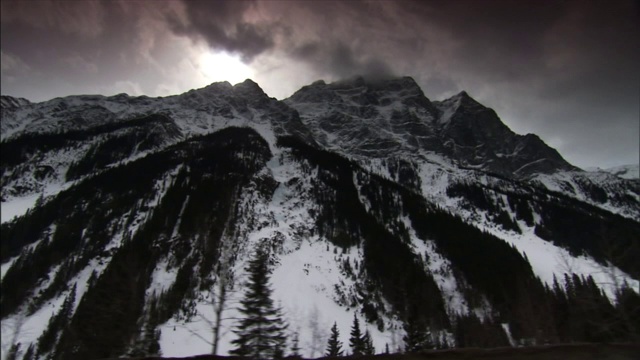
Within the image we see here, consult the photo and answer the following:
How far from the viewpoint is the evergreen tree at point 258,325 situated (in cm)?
2116

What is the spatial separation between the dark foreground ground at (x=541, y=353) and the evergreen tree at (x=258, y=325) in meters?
15.7

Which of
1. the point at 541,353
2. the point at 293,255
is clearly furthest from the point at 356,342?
the point at 293,255

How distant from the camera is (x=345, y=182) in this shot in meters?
193

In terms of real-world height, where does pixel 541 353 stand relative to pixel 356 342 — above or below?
below

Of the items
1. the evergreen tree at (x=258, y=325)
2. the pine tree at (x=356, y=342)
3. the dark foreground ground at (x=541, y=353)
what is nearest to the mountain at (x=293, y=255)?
the pine tree at (x=356, y=342)

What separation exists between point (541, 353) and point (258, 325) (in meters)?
18.6

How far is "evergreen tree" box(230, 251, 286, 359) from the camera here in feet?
69.4

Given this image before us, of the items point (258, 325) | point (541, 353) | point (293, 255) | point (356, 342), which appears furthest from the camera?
point (293, 255)

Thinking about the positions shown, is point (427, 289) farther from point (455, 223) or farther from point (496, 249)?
point (455, 223)

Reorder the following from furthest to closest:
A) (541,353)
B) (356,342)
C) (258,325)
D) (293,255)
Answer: (293,255)
(356,342)
(258,325)
(541,353)

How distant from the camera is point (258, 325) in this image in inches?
899

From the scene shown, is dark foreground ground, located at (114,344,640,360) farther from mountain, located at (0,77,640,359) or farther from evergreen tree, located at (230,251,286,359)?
mountain, located at (0,77,640,359)

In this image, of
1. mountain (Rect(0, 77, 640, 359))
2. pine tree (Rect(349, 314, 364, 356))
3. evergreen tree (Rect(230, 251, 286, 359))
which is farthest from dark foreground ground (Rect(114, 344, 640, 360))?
mountain (Rect(0, 77, 640, 359))

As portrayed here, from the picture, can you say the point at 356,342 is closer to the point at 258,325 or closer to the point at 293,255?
the point at 258,325
